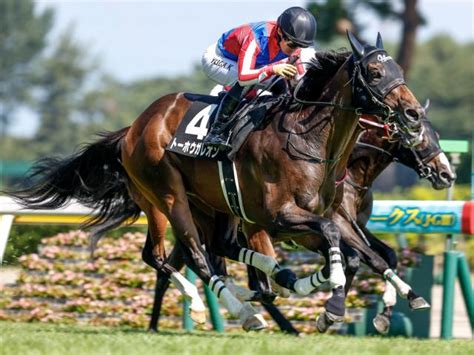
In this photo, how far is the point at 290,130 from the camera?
6914 mm

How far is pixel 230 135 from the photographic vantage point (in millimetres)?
7113

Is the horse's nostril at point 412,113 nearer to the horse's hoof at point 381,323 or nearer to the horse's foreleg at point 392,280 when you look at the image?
the horse's foreleg at point 392,280

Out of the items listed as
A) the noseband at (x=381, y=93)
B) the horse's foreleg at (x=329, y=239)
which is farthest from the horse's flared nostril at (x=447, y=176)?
the horse's foreleg at (x=329, y=239)

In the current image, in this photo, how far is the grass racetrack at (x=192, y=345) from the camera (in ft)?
19.0

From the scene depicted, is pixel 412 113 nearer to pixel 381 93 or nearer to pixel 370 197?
pixel 381 93

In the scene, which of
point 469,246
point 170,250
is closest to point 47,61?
point 469,246

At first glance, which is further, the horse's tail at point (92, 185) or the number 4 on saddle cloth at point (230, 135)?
the horse's tail at point (92, 185)

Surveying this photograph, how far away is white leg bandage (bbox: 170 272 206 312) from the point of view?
7.15 meters

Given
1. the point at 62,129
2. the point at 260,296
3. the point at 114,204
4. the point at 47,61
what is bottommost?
the point at 260,296

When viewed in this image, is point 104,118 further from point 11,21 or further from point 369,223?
point 369,223

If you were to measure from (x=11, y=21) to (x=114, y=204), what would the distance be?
38.2 m

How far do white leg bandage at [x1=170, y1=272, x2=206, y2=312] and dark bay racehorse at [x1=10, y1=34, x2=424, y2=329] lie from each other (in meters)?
0.14

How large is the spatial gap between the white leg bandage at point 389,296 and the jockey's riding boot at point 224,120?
176 centimetres

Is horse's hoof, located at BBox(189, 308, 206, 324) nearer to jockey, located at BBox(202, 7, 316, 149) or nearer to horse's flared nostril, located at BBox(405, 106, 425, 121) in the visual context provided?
jockey, located at BBox(202, 7, 316, 149)
